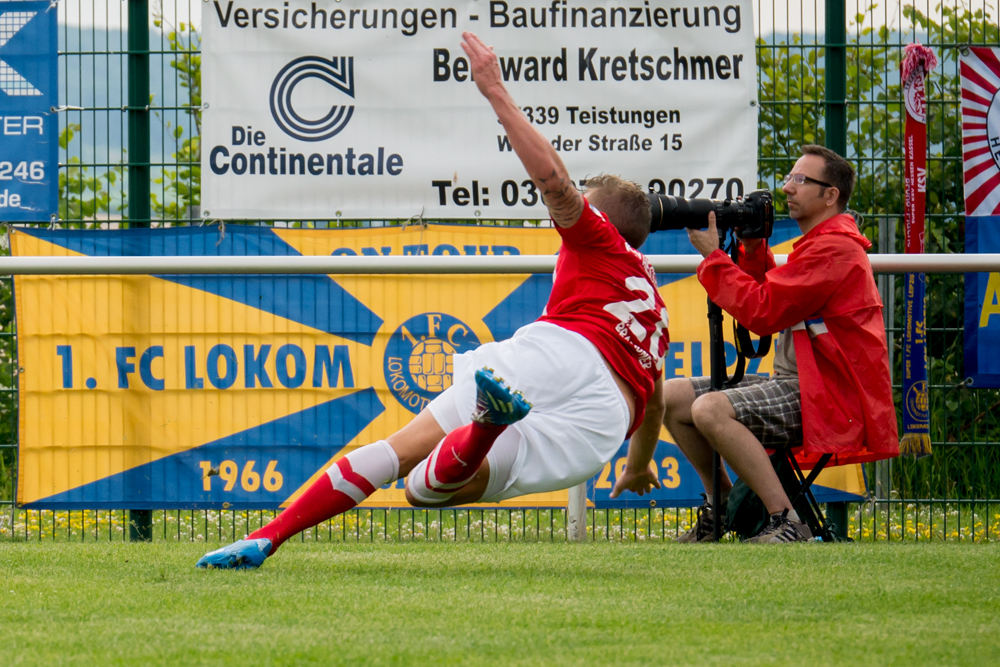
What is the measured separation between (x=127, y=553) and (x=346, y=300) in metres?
1.63

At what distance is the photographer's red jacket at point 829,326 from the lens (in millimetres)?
4547

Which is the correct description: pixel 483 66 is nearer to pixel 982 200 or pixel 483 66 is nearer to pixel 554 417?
pixel 554 417

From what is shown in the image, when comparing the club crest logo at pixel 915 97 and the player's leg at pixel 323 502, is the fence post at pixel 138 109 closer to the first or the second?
the player's leg at pixel 323 502

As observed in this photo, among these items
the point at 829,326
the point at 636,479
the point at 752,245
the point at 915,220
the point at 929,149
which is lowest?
the point at 636,479

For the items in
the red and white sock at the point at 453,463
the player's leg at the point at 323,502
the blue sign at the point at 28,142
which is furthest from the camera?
the blue sign at the point at 28,142

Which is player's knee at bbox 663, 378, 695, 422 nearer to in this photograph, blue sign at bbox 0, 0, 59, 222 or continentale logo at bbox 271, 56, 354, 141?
continentale logo at bbox 271, 56, 354, 141

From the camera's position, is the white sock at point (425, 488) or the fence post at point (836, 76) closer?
the white sock at point (425, 488)

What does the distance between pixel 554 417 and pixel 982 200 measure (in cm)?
303

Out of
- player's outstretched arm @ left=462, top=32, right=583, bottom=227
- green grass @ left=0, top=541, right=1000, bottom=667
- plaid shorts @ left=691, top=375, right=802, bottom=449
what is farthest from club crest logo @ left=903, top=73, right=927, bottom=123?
player's outstretched arm @ left=462, top=32, right=583, bottom=227

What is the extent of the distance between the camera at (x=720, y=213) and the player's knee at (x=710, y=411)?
2.06ft

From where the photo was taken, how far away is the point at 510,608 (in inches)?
112

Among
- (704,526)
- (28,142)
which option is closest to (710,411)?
(704,526)

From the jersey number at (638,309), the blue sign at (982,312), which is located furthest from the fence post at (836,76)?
the jersey number at (638,309)

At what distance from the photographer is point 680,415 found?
16.4ft
